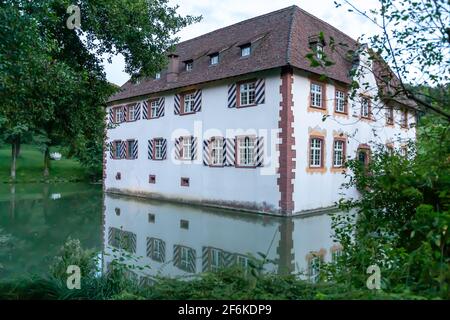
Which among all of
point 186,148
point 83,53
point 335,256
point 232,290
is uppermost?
point 83,53

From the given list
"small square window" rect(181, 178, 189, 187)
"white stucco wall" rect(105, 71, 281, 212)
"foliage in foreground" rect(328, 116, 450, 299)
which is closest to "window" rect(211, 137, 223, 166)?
"white stucco wall" rect(105, 71, 281, 212)

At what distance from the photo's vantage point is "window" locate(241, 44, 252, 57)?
50.0 ft

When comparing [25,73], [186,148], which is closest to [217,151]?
[186,148]

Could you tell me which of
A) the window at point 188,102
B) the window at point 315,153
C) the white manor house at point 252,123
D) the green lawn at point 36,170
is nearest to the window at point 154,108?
the white manor house at point 252,123

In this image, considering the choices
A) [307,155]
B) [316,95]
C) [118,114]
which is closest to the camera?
[307,155]

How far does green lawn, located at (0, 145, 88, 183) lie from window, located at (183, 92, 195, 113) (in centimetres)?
1719

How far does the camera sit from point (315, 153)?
14.5 meters

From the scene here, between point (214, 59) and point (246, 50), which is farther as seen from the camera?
point (214, 59)

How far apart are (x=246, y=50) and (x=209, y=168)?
5.04 m

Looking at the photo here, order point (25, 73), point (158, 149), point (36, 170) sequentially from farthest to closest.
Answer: point (36, 170) → point (158, 149) → point (25, 73)

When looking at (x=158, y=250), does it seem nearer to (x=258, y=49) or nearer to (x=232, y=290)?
(x=232, y=290)

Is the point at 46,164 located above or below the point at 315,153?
below

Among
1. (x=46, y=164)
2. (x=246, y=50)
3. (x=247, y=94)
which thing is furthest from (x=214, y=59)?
(x=46, y=164)
